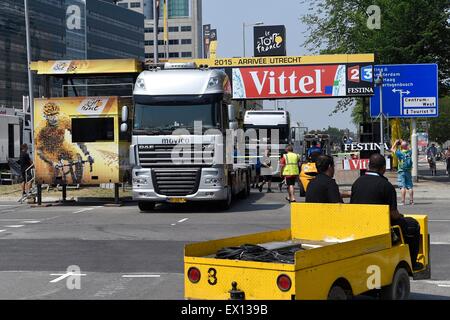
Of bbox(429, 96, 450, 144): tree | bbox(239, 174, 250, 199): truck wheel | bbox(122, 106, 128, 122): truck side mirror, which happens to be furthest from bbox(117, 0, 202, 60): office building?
bbox(122, 106, 128, 122): truck side mirror

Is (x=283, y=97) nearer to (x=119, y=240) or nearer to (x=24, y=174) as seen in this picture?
(x=24, y=174)

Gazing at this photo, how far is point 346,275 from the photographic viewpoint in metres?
6.00

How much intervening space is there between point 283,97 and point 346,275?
22.0 metres

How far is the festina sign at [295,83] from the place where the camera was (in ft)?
88.0

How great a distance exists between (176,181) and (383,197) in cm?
1103

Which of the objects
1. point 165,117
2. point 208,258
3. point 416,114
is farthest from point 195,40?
point 208,258

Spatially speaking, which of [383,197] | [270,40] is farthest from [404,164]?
[270,40]

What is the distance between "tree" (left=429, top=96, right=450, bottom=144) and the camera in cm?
9194

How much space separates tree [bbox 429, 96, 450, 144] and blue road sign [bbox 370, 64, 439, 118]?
62544mm

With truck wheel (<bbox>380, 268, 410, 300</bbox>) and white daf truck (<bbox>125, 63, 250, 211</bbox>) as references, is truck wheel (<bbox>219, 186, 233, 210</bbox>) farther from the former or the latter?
truck wheel (<bbox>380, 268, 410, 300</bbox>)

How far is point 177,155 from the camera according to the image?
693 inches

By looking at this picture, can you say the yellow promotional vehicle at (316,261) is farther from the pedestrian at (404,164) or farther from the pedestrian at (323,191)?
the pedestrian at (404,164)

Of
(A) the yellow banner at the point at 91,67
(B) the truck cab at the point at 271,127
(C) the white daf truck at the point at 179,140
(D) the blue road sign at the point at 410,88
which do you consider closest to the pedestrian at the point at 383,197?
(C) the white daf truck at the point at 179,140

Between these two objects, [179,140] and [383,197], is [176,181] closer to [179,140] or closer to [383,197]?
[179,140]
